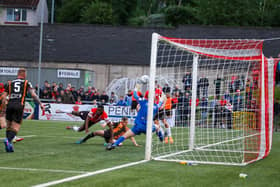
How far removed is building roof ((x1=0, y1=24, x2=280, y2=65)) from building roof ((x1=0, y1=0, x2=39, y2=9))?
12953 millimetres

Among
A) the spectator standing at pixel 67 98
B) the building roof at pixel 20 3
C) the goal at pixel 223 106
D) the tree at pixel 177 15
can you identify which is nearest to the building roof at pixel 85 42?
the building roof at pixel 20 3

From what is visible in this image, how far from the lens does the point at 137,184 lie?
316 inches

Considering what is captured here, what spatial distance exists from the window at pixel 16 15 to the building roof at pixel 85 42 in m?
13.3

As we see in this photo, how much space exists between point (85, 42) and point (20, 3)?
1743cm

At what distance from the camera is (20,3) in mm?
63344

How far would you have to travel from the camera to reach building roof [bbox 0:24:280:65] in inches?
1909

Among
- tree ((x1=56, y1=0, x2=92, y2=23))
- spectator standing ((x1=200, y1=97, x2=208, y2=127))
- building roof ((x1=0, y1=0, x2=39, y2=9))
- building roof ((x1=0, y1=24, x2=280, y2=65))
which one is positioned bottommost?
spectator standing ((x1=200, y1=97, x2=208, y2=127))

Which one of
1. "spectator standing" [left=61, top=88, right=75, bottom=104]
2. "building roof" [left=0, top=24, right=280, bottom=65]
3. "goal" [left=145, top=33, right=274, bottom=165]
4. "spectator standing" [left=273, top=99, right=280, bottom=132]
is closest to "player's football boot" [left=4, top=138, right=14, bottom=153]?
"goal" [left=145, top=33, right=274, bottom=165]

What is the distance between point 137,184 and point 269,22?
65.5 metres

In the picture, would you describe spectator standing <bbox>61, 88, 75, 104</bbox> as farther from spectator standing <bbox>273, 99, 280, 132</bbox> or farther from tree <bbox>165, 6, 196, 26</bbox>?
tree <bbox>165, 6, 196, 26</bbox>

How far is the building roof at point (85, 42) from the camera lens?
159ft

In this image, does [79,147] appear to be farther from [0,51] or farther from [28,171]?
[0,51]

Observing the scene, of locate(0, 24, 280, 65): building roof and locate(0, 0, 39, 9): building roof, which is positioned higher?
locate(0, 0, 39, 9): building roof

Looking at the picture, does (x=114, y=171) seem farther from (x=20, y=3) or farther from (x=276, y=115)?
(x=20, y=3)
